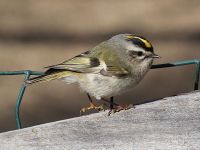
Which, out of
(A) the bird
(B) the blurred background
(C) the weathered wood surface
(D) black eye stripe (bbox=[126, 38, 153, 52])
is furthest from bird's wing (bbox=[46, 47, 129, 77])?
(B) the blurred background

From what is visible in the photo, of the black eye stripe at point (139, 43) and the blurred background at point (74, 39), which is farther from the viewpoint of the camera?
the blurred background at point (74, 39)

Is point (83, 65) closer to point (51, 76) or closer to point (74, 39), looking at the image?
point (51, 76)

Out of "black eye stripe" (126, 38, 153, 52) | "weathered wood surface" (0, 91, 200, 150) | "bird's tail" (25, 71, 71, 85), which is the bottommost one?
"weathered wood surface" (0, 91, 200, 150)

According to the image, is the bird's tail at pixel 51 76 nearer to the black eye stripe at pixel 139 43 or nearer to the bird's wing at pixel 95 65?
the bird's wing at pixel 95 65

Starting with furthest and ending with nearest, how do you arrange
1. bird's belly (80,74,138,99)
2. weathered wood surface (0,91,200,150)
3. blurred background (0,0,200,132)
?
1. blurred background (0,0,200,132)
2. bird's belly (80,74,138,99)
3. weathered wood surface (0,91,200,150)

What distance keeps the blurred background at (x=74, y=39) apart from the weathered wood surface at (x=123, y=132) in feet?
15.1

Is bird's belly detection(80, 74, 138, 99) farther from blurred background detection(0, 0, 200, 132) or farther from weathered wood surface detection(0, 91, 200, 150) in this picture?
blurred background detection(0, 0, 200, 132)

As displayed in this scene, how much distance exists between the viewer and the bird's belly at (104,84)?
16.9 feet

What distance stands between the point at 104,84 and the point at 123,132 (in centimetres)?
127

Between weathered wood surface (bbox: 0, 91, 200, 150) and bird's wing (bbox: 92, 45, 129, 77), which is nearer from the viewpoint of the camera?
weathered wood surface (bbox: 0, 91, 200, 150)

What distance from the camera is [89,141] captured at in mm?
3822

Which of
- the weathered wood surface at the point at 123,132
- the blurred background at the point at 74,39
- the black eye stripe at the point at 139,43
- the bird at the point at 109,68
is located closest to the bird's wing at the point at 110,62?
the bird at the point at 109,68

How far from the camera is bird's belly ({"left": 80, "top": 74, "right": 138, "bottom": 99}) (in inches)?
203

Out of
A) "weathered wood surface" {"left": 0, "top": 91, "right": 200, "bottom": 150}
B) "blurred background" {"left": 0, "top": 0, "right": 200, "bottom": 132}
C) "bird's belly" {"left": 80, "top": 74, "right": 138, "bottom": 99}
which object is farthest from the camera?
"blurred background" {"left": 0, "top": 0, "right": 200, "bottom": 132}
